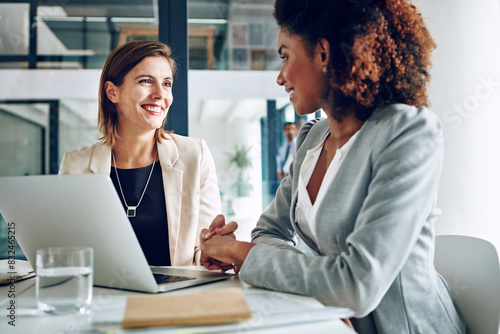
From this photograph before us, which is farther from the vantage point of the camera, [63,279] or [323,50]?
[323,50]

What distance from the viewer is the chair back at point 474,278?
1.07 meters

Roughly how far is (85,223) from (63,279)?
5.6 inches

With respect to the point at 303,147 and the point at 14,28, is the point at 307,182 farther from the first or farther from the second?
the point at 14,28

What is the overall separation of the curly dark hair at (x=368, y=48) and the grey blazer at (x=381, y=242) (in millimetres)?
72

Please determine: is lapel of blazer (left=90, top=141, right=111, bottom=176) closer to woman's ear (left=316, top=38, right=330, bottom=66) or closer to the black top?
the black top

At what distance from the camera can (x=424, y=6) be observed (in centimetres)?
227

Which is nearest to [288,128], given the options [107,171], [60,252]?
[107,171]

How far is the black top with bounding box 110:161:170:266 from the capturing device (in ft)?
5.60

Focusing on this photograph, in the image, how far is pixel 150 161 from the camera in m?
1.88

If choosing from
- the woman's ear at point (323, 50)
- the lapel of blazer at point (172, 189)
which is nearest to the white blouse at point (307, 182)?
the woman's ear at point (323, 50)

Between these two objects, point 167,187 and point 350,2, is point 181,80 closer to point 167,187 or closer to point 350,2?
point 167,187

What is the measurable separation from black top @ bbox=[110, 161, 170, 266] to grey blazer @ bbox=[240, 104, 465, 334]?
79 cm

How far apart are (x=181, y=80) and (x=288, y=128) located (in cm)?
71

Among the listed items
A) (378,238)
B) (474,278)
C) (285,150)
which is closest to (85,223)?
(378,238)
